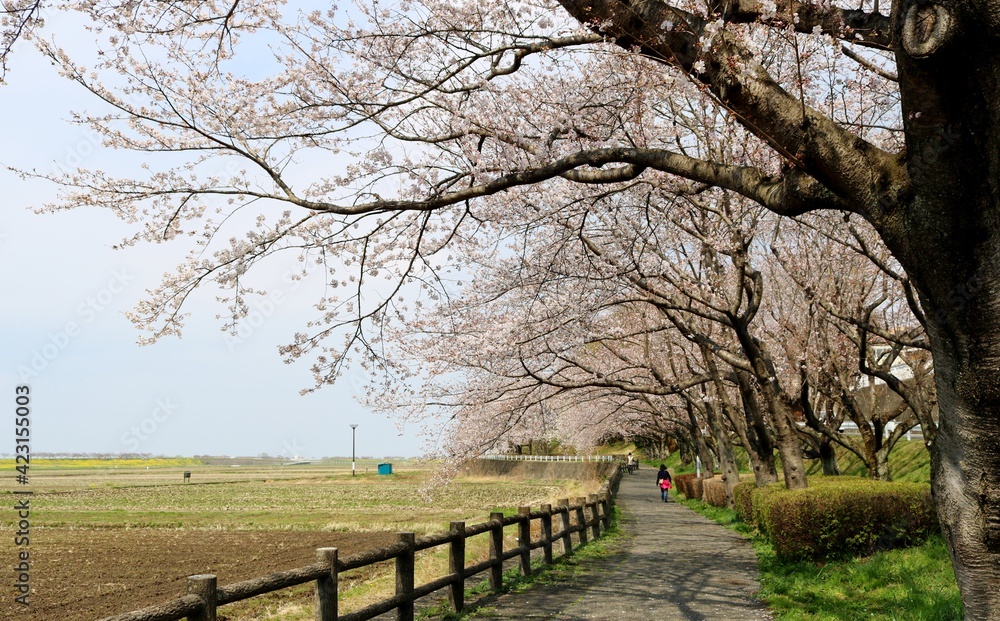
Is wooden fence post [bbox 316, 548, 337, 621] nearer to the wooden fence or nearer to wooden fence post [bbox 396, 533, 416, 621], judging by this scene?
the wooden fence

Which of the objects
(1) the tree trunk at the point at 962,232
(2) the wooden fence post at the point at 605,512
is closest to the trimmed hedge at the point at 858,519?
(1) the tree trunk at the point at 962,232

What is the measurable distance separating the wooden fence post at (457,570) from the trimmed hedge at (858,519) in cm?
548

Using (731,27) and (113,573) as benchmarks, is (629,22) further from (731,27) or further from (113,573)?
(113,573)

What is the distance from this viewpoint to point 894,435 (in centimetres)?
1995

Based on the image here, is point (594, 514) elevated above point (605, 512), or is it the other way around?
point (594, 514)

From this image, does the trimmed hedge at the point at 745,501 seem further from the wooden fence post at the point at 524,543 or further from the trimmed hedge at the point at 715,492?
the wooden fence post at the point at 524,543

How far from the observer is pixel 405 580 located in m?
8.05

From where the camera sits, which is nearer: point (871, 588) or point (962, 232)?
point (962, 232)

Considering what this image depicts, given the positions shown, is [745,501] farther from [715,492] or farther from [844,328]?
[715,492]

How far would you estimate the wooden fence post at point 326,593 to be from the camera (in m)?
6.43

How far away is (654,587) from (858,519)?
3216 millimetres

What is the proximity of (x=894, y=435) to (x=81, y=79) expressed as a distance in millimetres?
19994

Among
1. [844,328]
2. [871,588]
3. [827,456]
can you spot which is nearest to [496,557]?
[871,588]

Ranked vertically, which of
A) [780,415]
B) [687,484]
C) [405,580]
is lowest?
[687,484]
